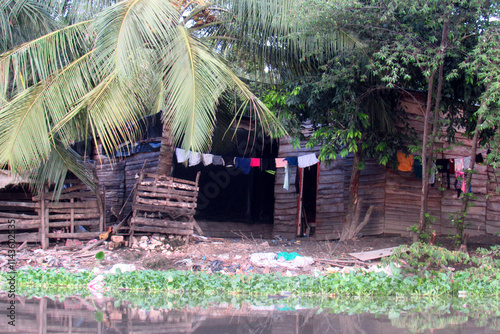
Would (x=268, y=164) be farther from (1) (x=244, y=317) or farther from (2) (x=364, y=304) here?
(1) (x=244, y=317)

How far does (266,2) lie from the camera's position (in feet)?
25.1

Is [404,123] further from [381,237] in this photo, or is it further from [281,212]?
[281,212]

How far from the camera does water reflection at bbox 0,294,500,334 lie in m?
3.98

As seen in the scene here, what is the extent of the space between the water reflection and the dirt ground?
201cm

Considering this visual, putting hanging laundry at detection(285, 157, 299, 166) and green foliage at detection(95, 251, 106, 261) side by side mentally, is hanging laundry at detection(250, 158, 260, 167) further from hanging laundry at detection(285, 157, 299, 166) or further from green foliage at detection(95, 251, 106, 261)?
green foliage at detection(95, 251, 106, 261)

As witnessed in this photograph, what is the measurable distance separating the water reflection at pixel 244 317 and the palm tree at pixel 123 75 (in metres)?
2.31

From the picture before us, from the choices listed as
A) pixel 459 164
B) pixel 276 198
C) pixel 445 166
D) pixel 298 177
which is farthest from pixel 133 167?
pixel 459 164

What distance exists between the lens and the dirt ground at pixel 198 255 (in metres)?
7.40

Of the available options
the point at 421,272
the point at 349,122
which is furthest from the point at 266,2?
the point at 421,272

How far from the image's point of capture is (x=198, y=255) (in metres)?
8.20

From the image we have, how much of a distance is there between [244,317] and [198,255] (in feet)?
12.7

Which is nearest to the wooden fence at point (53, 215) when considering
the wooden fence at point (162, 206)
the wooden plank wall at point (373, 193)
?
the wooden fence at point (162, 206)

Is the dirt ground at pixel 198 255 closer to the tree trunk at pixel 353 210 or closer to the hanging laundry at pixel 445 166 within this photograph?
the tree trunk at pixel 353 210

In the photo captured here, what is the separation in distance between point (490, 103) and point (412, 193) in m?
3.65
